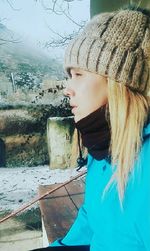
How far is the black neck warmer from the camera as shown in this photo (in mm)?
1354

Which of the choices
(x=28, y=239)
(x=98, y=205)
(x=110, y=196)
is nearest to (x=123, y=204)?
(x=110, y=196)

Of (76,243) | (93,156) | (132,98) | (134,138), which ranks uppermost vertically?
(132,98)

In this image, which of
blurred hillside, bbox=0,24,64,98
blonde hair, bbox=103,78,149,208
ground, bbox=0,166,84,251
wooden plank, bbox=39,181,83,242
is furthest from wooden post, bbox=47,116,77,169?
blonde hair, bbox=103,78,149,208

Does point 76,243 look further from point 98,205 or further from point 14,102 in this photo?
point 14,102

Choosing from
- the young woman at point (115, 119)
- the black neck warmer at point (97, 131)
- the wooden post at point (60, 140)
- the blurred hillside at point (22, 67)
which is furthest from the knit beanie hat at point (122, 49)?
the wooden post at point (60, 140)

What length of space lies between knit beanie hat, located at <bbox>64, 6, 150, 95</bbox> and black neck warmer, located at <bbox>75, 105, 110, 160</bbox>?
0.15 m

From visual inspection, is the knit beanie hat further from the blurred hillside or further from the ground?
the blurred hillside

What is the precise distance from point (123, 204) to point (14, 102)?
3495mm

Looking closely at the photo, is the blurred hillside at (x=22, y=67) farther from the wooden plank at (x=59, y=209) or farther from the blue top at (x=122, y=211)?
the blue top at (x=122, y=211)

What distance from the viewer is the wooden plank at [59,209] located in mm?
2502

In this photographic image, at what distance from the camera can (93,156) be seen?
56.5 inches

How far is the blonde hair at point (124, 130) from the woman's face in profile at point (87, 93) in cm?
5

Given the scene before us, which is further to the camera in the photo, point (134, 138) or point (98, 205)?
point (98, 205)

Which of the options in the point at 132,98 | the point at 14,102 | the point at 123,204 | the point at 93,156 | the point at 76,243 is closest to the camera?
the point at 123,204
